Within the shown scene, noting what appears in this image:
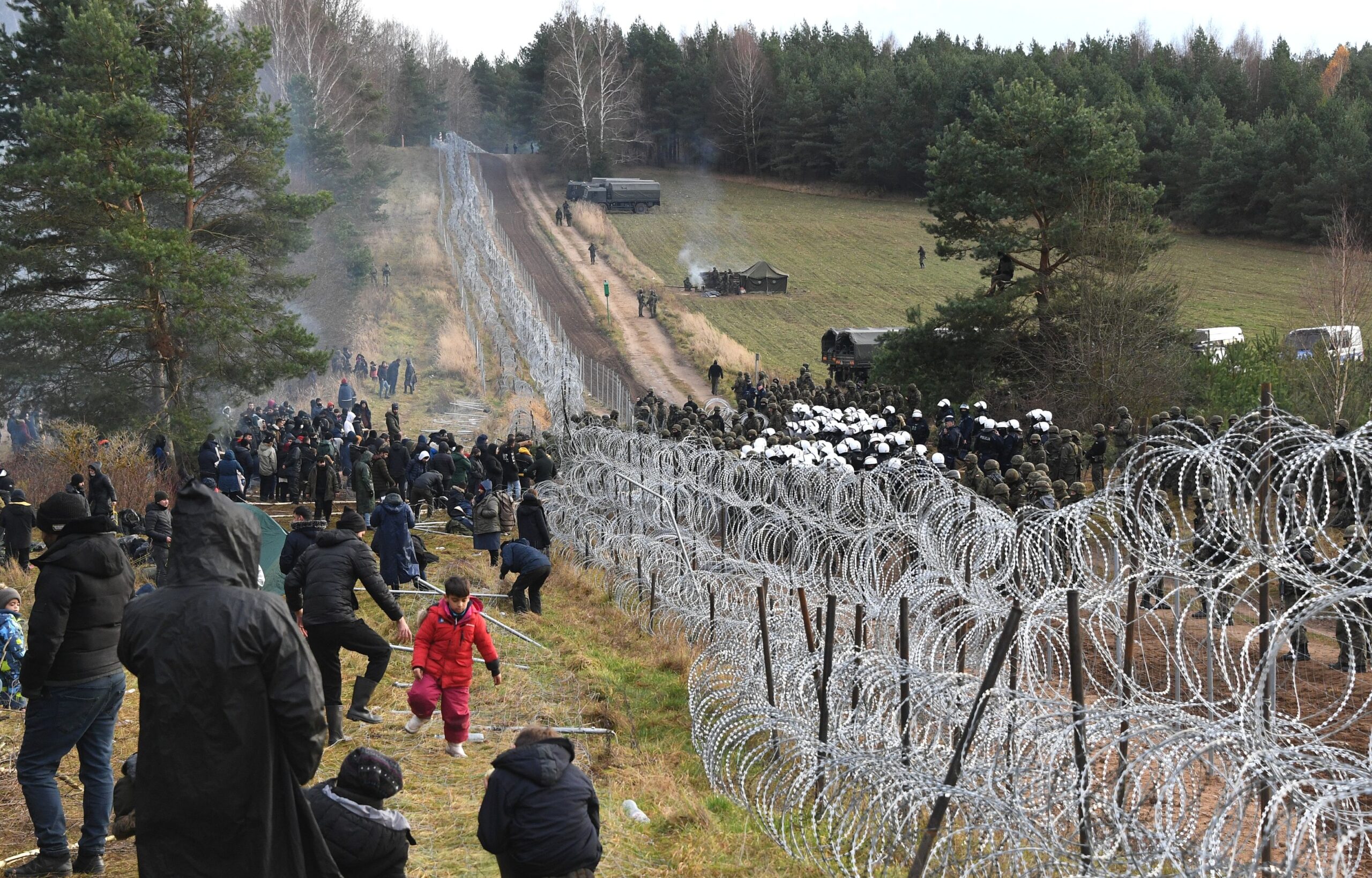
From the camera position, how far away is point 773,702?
26.6ft

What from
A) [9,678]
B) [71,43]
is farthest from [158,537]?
[71,43]

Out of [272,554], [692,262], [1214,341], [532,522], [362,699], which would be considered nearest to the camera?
[362,699]

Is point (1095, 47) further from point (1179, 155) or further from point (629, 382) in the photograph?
point (629, 382)

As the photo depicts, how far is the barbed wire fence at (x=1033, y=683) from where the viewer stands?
470 cm

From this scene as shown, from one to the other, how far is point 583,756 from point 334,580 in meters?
2.24

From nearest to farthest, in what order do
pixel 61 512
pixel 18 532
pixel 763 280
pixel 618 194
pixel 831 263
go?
pixel 61 512
pixel 18 532
pixel 763 280
pixel 831 263
pixel 618 194

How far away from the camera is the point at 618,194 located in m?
70.7

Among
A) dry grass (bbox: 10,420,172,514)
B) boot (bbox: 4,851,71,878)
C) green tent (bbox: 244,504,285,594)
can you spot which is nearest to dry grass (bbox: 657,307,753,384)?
dry grass (bbox: 10,420,172,514)

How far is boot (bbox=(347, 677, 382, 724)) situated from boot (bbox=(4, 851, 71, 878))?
280cm

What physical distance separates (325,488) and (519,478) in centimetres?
407

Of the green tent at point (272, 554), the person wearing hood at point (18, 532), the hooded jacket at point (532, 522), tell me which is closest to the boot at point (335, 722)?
the green tent at point (272, 554)

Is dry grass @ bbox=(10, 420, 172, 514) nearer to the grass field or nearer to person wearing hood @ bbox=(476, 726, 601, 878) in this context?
person wearing hood @ bbox=(476, 726, 601, 878)

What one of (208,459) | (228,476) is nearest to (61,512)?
(228,476)

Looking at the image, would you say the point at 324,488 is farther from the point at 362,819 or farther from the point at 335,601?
the point at 362,819
